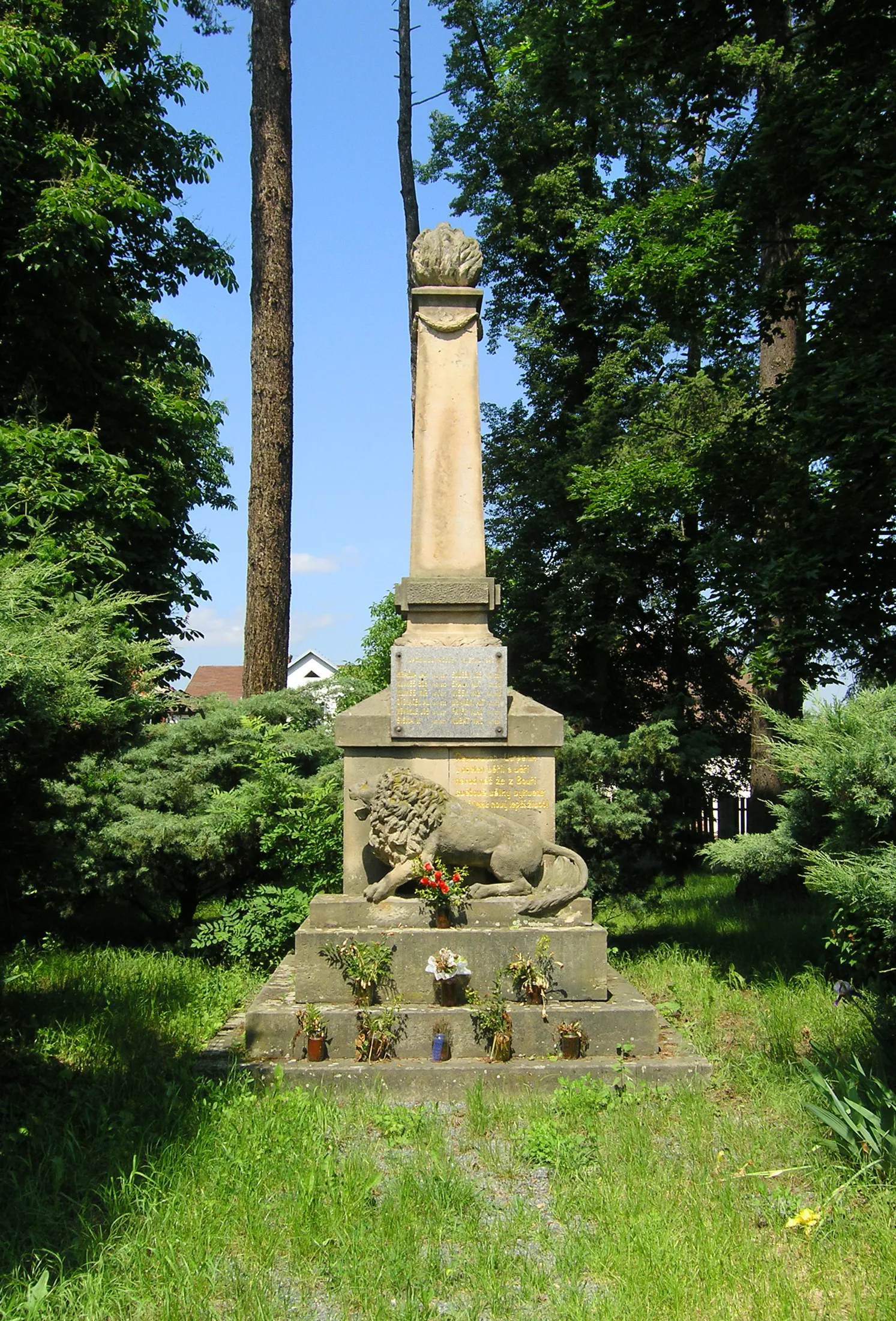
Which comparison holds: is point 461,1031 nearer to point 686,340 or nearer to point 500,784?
point 500,784

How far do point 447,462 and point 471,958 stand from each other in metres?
3.34

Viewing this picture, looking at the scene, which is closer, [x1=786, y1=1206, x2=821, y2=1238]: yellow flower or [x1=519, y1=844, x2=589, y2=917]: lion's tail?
[x1=786, y1=1206, x2=821, y2=1238]: yellow flower

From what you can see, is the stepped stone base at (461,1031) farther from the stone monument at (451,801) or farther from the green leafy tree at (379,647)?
the green leafy tree at (379,647)

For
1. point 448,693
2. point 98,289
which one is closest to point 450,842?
point 448,693

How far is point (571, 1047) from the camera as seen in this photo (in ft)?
19.0

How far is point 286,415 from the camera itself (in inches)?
492

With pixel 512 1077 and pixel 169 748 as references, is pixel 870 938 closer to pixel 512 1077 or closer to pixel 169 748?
pixel 512 1077

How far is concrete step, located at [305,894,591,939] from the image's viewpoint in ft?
21.3

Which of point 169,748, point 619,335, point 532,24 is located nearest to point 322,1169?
point 169,748

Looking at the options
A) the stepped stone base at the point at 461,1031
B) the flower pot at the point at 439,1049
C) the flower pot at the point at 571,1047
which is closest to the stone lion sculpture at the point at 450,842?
the stepped stone base at the point at 461,1031

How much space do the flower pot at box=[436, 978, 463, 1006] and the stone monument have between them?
61 mm

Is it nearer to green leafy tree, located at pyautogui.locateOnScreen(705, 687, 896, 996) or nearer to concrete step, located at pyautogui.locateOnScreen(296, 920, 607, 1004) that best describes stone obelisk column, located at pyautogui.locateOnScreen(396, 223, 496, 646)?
concrete step, located at pyautogui.locateOnScreen(296, 920, 607, 1004)

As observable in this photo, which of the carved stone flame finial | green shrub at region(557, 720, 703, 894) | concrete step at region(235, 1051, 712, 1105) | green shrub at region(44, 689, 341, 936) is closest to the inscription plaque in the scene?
green shrub at region(44, 689, 341, 936)

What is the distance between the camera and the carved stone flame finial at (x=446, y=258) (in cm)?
763
